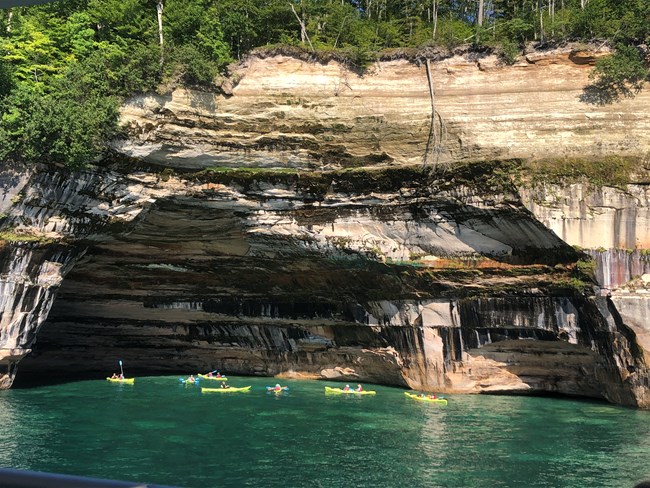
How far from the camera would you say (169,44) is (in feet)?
71.2

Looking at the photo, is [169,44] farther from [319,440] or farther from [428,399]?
[428,399]

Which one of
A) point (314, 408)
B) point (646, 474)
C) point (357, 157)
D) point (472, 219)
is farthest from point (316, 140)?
point (646, 474)

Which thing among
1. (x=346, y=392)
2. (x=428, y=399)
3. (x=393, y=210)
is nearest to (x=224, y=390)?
(x=346, y=392)

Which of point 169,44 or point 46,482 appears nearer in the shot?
point 46,482

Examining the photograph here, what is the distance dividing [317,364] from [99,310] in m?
11.1

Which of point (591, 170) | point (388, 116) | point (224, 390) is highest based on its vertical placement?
point (388, 116)

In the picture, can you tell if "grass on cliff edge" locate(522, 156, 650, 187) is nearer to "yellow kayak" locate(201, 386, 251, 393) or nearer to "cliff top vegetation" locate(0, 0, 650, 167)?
"cliff top vegetation" locate(0, 0, 650, 167)

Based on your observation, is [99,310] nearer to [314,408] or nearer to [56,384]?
[56,384]

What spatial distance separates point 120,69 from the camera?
20938mm

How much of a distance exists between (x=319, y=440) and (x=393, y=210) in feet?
31.8

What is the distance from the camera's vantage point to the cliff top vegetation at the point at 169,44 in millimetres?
20156

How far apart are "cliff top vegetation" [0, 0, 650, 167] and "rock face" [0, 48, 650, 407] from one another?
2.39 feet

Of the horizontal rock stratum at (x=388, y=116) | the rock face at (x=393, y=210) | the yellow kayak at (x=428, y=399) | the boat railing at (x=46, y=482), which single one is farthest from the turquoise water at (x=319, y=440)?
the boat railing at (x=46, y=482)

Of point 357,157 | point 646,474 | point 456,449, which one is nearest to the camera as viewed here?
point 646,474
